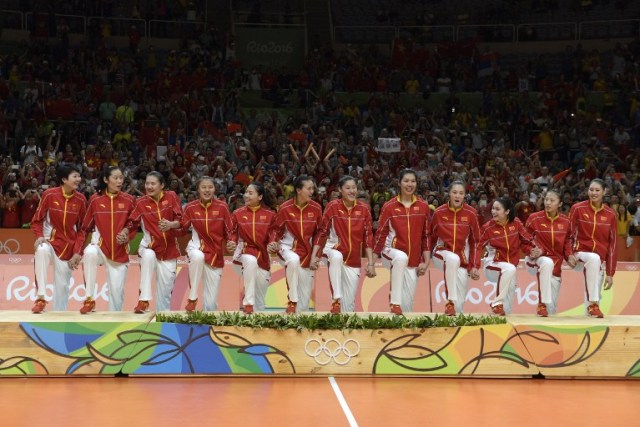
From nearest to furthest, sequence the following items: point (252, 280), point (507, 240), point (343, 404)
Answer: point (343, 404)
point (252, 280)
point (507, 240)

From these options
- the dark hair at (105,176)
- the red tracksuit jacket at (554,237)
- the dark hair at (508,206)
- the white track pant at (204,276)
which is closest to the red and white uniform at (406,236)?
the dark hair at (508,206)

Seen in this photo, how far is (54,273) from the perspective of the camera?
12.6 metres

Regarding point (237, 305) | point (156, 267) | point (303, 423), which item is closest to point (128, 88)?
point (237, 305)

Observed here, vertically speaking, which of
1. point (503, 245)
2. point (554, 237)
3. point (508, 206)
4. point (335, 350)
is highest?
point (508, 206)

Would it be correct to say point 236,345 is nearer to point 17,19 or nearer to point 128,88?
point 128,88

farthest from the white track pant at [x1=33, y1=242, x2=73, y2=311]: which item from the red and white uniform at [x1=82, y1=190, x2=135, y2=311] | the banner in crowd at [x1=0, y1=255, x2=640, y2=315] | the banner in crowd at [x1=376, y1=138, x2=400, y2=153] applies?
the banner in crowd at [x1=376, y1=138, x2=400, y2=153]

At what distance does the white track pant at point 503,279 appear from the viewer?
41.7ft

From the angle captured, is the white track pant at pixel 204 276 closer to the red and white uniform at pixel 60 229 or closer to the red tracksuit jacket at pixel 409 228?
the red and white uniform at pixel 60 229

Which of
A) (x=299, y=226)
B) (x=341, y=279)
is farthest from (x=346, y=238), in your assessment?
(x=299, y=226)

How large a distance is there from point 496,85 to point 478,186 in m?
8.36

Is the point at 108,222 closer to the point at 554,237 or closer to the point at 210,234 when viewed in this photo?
the point at 210,234

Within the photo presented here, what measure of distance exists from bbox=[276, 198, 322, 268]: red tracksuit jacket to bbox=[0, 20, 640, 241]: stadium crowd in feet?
19.6

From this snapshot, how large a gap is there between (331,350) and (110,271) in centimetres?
345

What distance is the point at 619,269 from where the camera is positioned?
16.7 meters
